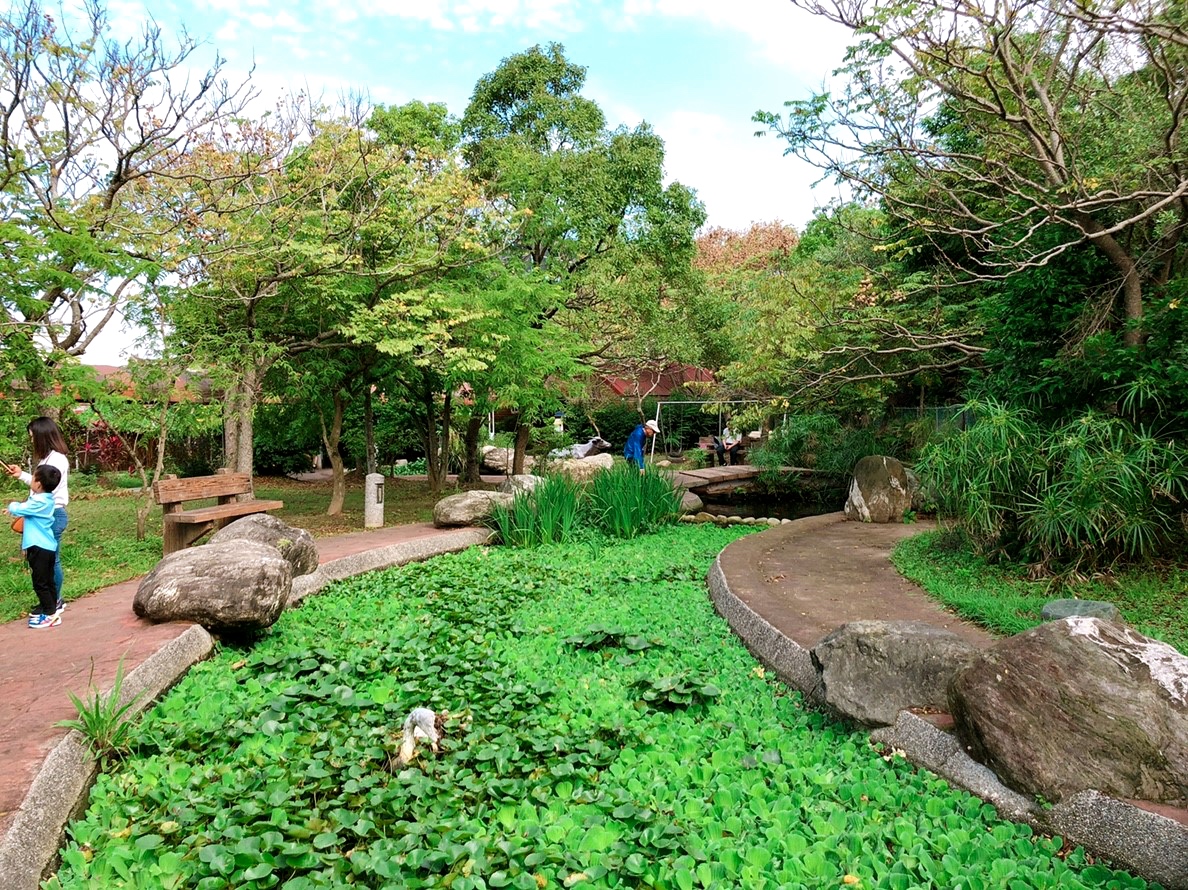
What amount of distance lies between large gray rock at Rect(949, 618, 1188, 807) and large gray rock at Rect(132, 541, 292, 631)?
3.72 m

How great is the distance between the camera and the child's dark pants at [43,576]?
434 centimetres

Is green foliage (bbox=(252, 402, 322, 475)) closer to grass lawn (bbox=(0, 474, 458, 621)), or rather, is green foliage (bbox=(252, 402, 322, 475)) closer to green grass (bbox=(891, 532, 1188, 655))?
grass lawn (bbox=(0, 474, 458, 621))

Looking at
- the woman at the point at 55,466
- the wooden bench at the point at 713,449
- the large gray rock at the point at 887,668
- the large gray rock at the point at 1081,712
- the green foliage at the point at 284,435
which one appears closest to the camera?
the large gray rock at the point at 1081,712

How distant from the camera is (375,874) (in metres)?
2.31

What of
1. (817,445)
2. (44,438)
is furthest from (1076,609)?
(817,445)

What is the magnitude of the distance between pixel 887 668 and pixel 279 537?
4.47 meters

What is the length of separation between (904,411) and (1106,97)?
5.71 meters

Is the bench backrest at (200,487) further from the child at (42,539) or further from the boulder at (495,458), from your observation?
the boulder at (495,458)

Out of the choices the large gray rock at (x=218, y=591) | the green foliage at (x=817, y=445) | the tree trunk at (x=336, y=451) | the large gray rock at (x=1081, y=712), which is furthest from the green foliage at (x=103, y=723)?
the green foliage at (x=817, y=445)

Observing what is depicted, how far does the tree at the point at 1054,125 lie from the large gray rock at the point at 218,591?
18.5ft

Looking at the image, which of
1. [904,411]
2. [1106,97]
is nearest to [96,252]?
[1106,97]

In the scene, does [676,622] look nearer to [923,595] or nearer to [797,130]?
[923,595]

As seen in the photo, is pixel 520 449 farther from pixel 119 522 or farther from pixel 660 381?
pixel 660 381

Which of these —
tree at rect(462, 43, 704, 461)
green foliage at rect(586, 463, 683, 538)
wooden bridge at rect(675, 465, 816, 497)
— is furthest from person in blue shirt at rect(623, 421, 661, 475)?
wooden bridge at rect(675, 465, 816, 497)
